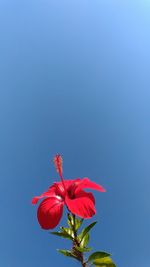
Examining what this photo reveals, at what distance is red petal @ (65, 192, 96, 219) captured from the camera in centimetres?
134

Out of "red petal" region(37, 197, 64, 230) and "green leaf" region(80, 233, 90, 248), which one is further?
"green leaf" region(80, 233, 90, 248)

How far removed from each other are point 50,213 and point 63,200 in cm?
16

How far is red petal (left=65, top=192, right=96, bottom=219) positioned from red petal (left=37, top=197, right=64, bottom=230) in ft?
0.14

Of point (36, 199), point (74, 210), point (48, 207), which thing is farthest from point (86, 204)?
point (36, 199)

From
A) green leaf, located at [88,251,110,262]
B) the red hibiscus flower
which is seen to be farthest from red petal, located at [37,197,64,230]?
green leaf, located at [88,251,110,262]

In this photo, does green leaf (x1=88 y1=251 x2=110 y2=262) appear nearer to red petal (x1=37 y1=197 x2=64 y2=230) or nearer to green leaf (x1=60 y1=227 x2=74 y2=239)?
green leaf (x1=60 y1=227 x2=74 y2=239)

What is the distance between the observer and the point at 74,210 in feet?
4.50

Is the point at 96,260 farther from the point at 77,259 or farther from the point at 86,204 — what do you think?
the point at 86,204

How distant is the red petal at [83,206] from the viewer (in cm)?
134

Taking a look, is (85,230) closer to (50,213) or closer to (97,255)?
(97,255)

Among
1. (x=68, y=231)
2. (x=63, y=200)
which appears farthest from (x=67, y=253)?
(x=63, y=200)

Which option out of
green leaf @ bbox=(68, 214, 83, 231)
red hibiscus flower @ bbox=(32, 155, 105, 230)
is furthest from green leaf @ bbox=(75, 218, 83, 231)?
red hibiscus flower @ bbox=(32, 155, 105, 230)

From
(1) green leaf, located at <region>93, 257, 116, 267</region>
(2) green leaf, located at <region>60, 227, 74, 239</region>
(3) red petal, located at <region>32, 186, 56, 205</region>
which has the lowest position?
(1) green leaf, located at <region>93, 257, 116, 267</region>

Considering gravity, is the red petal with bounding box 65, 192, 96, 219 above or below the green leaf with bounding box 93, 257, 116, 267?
above
